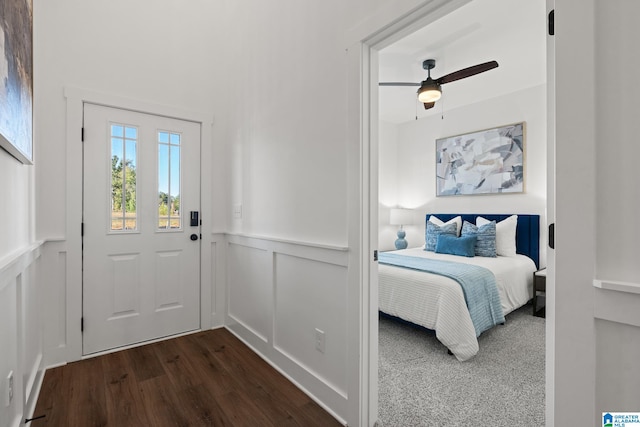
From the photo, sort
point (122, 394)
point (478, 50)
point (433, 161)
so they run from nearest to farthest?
point (122, 394) < point (478, 50) < point (433, 161)

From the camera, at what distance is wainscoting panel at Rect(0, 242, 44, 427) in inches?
50.2

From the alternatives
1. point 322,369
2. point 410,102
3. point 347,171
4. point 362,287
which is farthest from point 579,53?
point 410,102

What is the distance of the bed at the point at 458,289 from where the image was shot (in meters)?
2.50

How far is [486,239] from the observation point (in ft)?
12.7

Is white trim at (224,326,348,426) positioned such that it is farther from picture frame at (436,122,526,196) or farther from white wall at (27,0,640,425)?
picture frame at (436,122,526,196)

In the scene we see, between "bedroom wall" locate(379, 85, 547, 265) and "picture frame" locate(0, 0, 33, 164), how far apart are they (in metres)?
4.10

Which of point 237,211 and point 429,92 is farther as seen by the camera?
point 429,92

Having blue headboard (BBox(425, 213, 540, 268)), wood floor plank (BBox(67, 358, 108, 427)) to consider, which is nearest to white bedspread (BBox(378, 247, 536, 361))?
blue headboard (BBox(425, 213, 540, 268))

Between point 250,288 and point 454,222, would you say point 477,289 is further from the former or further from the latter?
point 250,288

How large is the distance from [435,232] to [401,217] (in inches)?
38.4

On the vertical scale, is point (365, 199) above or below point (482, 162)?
below

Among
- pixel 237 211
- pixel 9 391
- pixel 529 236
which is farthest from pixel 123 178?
pixel 529 236

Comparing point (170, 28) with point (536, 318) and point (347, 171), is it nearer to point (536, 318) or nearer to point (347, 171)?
point (347, 171)

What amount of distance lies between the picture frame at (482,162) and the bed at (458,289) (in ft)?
1.66
